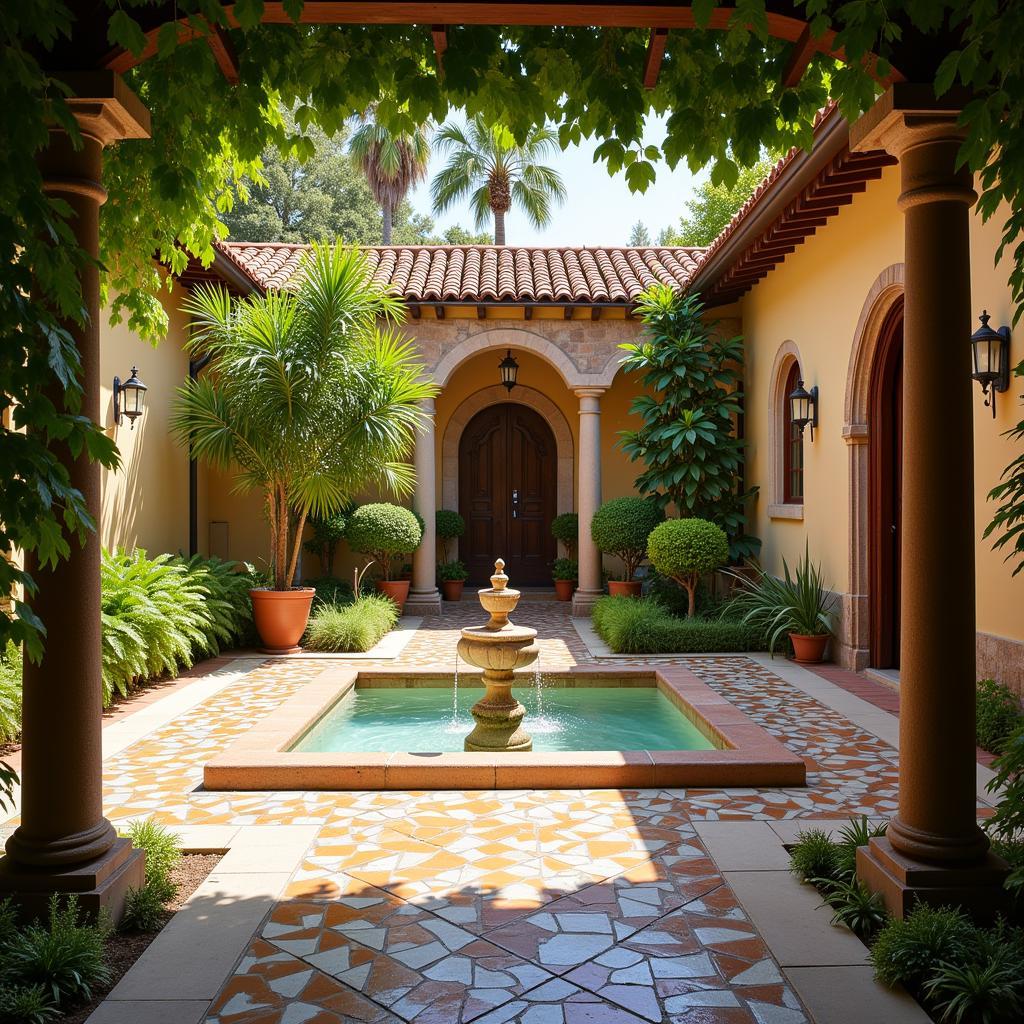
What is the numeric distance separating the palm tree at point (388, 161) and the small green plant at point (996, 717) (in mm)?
21893

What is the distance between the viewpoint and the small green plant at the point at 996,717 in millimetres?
5867

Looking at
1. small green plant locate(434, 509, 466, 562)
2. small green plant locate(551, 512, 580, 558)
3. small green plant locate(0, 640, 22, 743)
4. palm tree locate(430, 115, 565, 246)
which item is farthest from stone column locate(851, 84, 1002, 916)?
palm tree locate(430, 115, 565, 246)

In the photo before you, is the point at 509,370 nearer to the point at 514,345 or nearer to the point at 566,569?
the point at 514,345

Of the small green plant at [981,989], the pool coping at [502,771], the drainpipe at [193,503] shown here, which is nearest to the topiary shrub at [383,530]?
the drainpipe at [193,503]

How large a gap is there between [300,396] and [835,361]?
5.54 meters

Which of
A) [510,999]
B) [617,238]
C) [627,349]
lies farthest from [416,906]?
[617,238]

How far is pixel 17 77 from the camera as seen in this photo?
8.19 feet

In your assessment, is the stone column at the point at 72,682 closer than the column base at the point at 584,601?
Yes

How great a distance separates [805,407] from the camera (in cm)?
998

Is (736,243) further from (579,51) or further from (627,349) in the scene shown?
(579,51)

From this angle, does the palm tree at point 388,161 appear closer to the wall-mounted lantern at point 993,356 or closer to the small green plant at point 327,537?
the small green plant at point 327,537

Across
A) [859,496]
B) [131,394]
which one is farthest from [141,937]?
[859,496]

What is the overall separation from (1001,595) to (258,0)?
5.75 m

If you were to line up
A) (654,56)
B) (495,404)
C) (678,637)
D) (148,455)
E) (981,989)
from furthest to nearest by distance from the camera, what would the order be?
(495,404)
(148,455)
(678,637)
(654,56)
(981,989)
